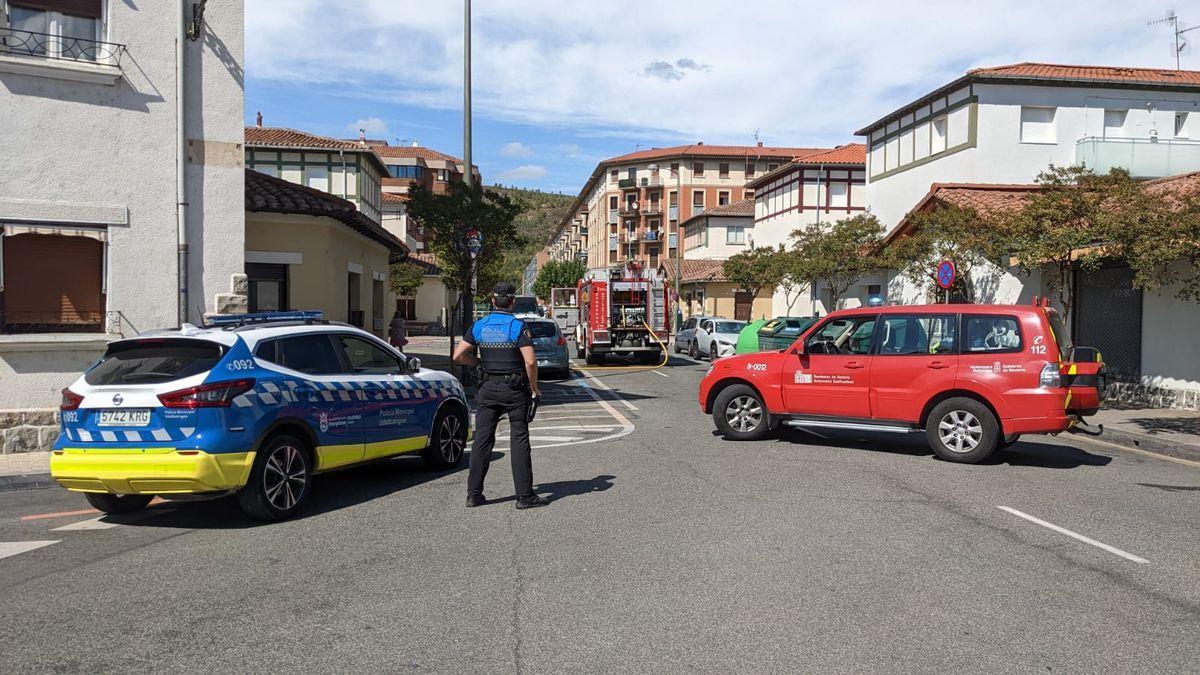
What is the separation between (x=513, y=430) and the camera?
753cm

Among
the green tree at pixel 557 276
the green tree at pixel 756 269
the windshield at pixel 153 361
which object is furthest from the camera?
the green tree at pixel 557 276

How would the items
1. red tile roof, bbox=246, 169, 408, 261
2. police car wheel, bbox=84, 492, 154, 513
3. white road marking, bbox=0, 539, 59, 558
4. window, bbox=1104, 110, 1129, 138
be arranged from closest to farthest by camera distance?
white road marking, bbox=0, 539, 59, 558
police car wheel, bbox=84, 492, 154, 513
red tile roof, bbox=246, 169, 408, 261
window, bbox=1104, 110, 1129, 138

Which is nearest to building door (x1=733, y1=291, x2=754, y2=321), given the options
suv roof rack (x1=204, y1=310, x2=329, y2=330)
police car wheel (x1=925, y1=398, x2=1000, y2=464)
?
police car wheel (x1=925, y1=398, x2=1000, y2=464)

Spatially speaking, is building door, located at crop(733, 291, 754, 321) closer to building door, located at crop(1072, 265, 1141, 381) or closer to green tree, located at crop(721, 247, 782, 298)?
green tree, located at crop(721, 247, 782, 298)

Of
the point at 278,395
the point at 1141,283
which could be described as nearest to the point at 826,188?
the point at 1141,283

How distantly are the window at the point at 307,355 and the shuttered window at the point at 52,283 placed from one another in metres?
5.18

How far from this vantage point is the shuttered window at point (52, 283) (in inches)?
430

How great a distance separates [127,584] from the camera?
217 inches

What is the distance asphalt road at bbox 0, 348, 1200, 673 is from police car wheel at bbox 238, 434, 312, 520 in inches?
6.6

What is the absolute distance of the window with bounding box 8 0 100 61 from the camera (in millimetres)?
10969

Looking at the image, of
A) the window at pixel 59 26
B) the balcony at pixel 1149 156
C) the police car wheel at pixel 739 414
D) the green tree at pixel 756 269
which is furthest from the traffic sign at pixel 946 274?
the green tree at pixel 756 269

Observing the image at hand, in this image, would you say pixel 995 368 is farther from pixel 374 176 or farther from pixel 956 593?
pixel 374 176

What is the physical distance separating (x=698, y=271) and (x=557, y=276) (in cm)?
3365

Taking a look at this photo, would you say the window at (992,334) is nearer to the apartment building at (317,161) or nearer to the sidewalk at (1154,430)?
the sidewalk at (1154,430)
